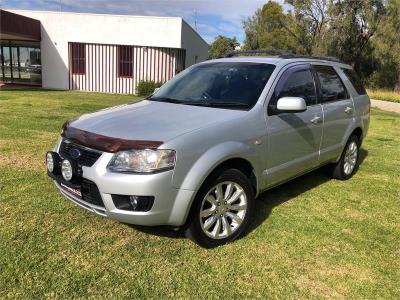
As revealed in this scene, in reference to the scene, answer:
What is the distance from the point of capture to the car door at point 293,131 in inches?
173

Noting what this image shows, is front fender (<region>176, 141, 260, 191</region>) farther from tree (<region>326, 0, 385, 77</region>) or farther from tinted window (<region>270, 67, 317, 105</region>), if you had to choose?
tree (<region>326, 0, 385, 77</region>)

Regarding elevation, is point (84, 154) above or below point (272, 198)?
above

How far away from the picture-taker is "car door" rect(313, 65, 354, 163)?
5.38 m

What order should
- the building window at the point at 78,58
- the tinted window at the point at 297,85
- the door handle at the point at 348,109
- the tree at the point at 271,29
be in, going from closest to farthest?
the tinted window at the point at 297,85 → the door handle at the point at 348,109 → the building window at the point at 78,58 → the tree at the point at 271,29

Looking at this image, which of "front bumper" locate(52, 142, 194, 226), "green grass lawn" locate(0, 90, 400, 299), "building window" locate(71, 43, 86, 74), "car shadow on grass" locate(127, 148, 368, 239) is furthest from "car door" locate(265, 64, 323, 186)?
"building window" locate(71, 43, 86, 74)

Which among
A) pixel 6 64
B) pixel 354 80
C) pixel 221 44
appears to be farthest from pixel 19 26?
pixel 221 44

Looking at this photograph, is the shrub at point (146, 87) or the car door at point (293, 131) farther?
the shrub at point (146, 87)

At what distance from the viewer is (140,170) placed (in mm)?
3377

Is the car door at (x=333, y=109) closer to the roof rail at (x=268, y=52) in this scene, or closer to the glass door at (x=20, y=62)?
the roof rail at (x=268, y=52)

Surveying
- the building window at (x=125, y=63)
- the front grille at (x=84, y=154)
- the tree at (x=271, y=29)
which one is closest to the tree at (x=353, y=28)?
the tree at (x=271, y=29)

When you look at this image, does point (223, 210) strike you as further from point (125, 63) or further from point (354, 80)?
point (125, 63)

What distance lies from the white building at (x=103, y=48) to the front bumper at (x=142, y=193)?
764 inches

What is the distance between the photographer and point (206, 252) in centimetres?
383

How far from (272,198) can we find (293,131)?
1039mm
